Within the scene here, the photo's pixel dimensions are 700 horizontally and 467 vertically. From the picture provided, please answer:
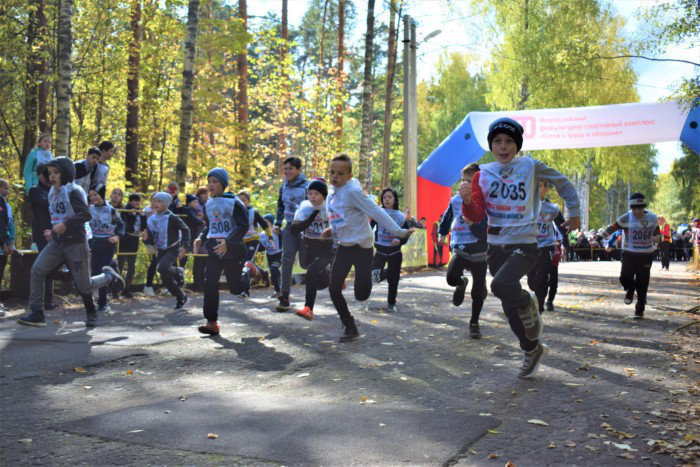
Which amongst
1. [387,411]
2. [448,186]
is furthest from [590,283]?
[387,411]

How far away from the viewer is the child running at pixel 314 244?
9703mm

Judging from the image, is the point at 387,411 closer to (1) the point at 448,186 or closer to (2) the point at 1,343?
(2) the point at 1,343

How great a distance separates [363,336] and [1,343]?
12.8 ft

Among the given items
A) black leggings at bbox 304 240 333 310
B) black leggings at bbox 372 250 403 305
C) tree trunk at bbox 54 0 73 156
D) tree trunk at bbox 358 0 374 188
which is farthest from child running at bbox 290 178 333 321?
tree trunk at bbox 358 0 374 188

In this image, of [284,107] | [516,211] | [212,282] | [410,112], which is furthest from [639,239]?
[284,107]

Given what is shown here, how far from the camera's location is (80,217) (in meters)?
9.09

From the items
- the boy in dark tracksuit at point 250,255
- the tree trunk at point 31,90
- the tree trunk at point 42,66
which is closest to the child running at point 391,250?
the boy in dark tracksuit at point 250,255

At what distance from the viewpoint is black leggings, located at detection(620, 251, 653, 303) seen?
11.6m

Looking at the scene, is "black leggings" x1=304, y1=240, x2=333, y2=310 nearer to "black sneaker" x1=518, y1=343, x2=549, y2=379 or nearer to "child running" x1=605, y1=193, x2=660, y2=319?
"black sneaker" x1=518, y1=343, x2=549, y2=379

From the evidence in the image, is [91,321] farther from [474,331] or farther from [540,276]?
[540,276]

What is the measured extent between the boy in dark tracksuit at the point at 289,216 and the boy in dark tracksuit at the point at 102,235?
2.50 m

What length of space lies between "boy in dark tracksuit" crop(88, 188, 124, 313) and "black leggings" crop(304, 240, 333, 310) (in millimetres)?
3198

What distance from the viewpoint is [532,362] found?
21.2 feet

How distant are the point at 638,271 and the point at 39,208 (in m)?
9.15
